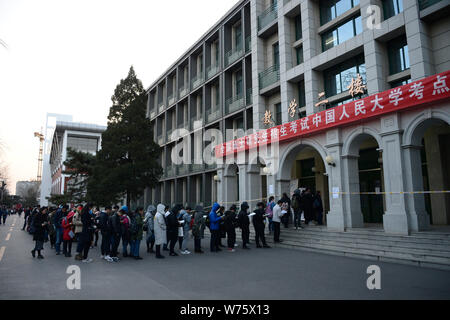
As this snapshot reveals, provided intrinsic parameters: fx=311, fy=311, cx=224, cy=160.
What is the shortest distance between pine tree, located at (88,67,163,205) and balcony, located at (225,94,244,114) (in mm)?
6824

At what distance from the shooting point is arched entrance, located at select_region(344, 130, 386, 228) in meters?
13.1

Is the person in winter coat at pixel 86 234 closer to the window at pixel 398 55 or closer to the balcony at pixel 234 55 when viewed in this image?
the window at pixel 398 55

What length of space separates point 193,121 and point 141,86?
5.56 metres

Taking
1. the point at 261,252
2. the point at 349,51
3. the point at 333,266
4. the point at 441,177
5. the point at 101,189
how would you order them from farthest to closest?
the point at 101,189
the point at 349,51
the point at 441,177
the point at 261,252
the point at 333,266

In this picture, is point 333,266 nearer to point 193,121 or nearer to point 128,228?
point 128,228

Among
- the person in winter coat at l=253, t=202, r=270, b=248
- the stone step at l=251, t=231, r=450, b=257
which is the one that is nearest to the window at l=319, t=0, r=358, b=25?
the person in winter coat at l=253, t=202, r=270, b=248

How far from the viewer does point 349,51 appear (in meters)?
14.6

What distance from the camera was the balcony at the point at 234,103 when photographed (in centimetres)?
2276

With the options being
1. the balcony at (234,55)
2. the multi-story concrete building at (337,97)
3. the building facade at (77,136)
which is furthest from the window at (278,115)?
the building facade at (77,136)

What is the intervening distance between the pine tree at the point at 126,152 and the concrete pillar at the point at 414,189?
18.3m

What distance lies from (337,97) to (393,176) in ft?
18.6

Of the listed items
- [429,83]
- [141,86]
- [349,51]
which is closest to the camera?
[429,83]
